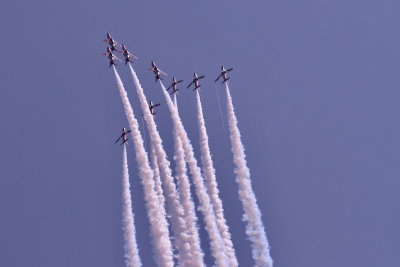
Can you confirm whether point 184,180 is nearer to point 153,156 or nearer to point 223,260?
point 153,156

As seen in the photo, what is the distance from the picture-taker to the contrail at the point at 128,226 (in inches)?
2822

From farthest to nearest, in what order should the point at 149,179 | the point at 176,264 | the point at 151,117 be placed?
the point at 151,117, the point at 149,179, the point at 176,264

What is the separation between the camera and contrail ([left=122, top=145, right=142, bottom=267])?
235 feet

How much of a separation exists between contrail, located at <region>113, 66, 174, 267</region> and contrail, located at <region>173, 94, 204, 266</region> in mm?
2684

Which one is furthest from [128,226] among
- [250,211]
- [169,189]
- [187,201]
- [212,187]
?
[250,211]

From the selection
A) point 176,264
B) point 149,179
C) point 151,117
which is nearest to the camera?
point 176,264

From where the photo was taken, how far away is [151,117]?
80.9m

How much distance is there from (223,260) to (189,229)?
17.4 ft

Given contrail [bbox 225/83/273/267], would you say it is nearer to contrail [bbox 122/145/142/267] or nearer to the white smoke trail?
the white smoke trail

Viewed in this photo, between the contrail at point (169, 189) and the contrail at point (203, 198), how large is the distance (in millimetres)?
2664

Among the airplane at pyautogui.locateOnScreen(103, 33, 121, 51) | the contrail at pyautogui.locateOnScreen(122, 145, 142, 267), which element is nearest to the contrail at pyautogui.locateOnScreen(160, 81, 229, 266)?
the contrail at pyautogui.locateOnScreen(122, 145, 142, 267)

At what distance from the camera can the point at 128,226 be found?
73938 mm

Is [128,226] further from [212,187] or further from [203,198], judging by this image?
[212,187]

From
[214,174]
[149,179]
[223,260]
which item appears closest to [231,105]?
[214,174]
